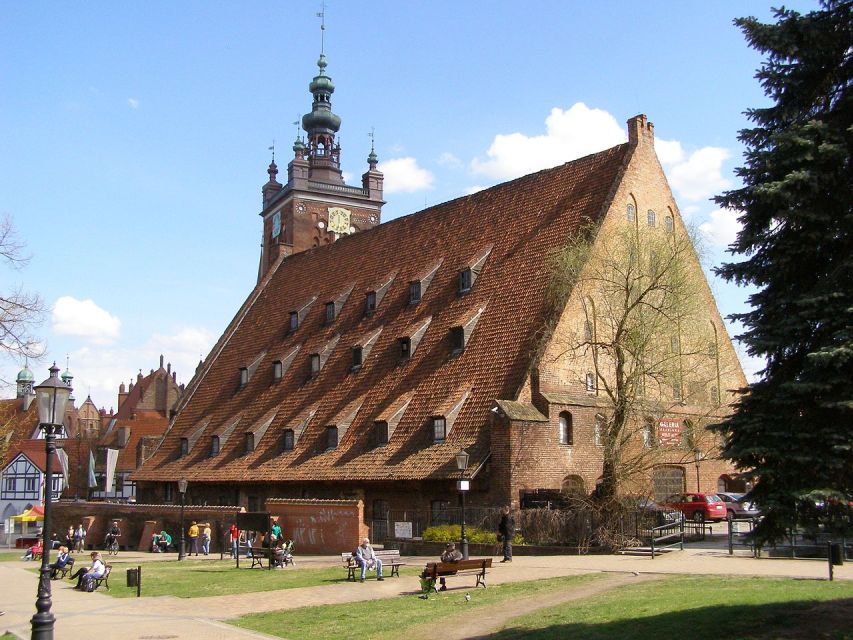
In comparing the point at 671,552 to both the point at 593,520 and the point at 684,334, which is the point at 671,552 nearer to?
the point at 593,520

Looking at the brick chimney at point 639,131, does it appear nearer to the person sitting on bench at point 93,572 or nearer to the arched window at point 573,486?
the arched window at point 573,486

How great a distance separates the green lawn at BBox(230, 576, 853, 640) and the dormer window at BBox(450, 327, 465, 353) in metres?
15.0

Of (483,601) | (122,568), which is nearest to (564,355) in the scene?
(483,601)

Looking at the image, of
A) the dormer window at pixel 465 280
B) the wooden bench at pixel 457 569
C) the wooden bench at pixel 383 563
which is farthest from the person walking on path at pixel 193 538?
the wooden bench at pixel 457 569

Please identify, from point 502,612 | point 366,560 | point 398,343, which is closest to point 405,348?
point 398,343

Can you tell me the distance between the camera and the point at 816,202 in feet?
42.0

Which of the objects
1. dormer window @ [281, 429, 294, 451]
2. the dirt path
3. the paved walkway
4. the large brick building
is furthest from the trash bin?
dormer window @ [281, 429, 294, 451]

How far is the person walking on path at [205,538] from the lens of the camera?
127 feet

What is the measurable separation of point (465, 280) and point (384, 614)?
2132 centimetres

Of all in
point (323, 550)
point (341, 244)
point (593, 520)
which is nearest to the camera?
point (593, 520)

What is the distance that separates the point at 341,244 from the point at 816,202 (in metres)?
38.8

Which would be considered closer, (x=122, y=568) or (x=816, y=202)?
(x=816, y=202)

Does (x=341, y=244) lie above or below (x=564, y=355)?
above

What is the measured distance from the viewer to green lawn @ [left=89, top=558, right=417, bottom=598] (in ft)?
75.2
